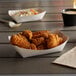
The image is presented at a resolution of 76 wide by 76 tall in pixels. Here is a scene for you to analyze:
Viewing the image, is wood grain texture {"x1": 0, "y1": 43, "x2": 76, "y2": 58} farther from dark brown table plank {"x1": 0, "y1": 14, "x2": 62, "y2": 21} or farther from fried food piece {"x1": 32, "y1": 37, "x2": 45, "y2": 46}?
dark brown table plank {"x1": 0, "y1": 14, "x2": 62, "y2": 21}

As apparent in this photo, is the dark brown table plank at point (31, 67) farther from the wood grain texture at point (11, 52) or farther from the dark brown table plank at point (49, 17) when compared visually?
the dark brown table plank at point (49, 17)

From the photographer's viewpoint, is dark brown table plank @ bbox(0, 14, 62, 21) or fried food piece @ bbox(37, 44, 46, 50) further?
dark brown table plank @ bbox(0, 14, 62, 21)

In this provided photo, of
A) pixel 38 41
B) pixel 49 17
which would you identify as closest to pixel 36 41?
pixel 38 41

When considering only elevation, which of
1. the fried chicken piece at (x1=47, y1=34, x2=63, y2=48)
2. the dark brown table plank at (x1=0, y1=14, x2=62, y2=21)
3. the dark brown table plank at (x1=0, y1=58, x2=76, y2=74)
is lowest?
the dark brown table plank at (x1=0, y1=58, x2=76, y2=74)

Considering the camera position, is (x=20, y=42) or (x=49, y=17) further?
(x=49, y=17)

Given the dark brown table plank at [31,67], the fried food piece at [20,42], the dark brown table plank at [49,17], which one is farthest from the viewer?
the dark brown table plank at [49,17]

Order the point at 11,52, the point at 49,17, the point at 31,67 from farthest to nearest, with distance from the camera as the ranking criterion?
the point at 49,17
the point at 11,52
the point at 31,67

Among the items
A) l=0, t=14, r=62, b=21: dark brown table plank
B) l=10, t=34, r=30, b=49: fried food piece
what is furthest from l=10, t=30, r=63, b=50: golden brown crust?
l=0, t=14, r=62, b=21: dark brown table plank

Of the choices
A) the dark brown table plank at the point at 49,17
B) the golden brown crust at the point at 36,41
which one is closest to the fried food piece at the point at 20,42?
the golden brown crust at the point at 36,41

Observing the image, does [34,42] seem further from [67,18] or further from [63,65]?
[67,18]

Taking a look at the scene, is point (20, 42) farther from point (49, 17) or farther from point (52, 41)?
point (49, 17)

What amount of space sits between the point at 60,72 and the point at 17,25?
59 cm

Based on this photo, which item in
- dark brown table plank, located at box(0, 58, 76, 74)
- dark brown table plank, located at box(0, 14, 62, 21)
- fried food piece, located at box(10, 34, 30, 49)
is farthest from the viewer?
dark brown table plank, located at box(0, 14, 62, 21)

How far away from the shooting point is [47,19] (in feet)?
4.57
